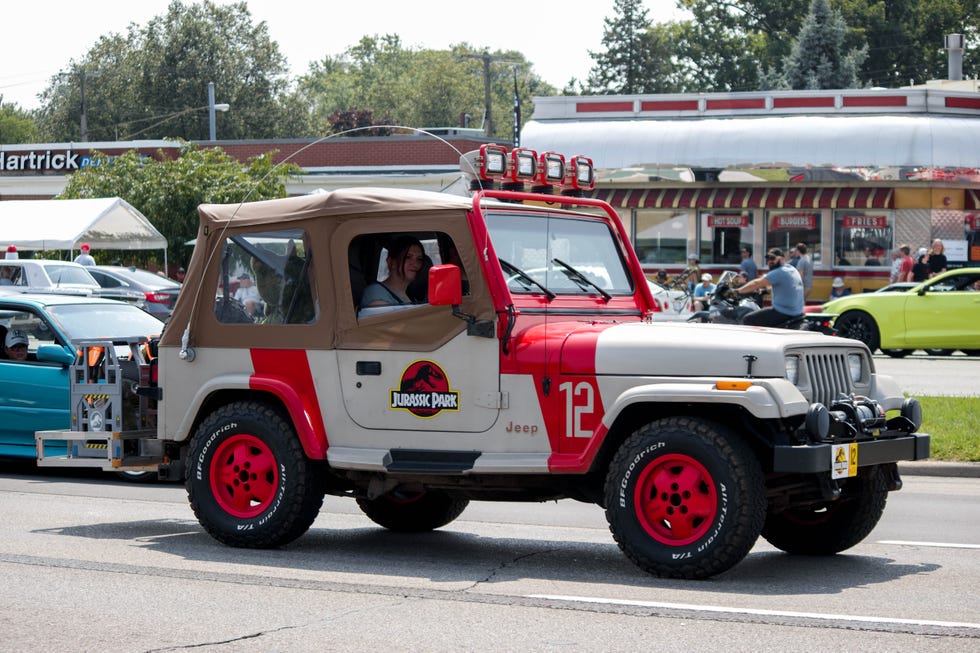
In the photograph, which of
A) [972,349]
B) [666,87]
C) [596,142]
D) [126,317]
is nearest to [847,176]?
[596,142]

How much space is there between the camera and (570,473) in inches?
305

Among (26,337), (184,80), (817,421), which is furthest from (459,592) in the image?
(184,80)

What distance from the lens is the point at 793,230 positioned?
36500 mm

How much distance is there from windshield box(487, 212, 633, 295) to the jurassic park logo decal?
26.1 inches

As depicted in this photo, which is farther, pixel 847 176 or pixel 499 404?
pixel 847 176

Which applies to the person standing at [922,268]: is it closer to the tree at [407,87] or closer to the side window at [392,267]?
the side window at [392,267]

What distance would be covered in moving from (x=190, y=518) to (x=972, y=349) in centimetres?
1754

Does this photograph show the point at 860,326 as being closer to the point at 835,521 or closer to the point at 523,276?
the point at 835,521

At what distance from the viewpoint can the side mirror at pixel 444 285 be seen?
25.7 feet

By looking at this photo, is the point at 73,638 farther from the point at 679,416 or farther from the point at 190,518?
the point at 190,518

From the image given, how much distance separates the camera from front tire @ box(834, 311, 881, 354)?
81.7 feet

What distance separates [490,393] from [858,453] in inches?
77.9

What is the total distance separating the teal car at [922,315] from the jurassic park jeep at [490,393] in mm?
16365

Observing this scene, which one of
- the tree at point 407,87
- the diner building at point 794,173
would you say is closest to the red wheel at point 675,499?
the diner building at point 794,173
